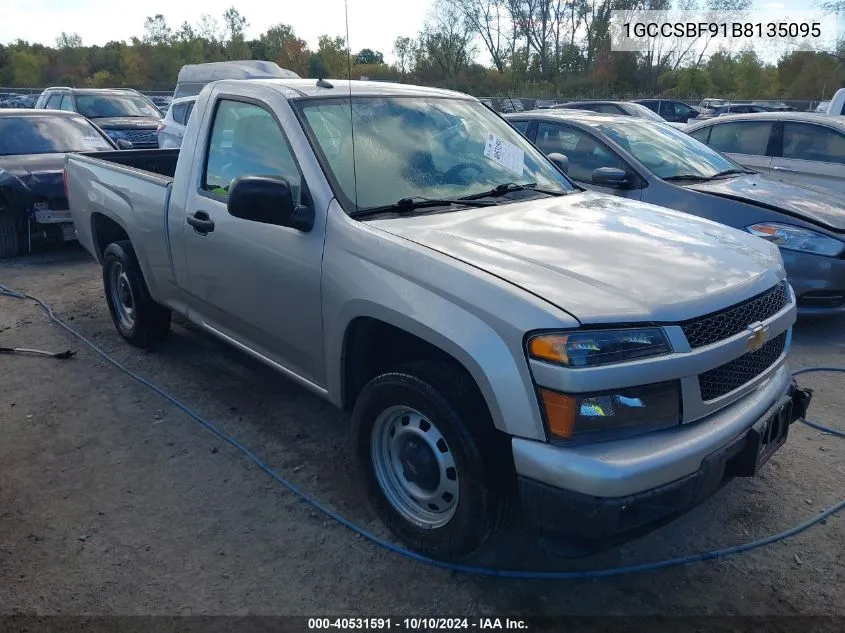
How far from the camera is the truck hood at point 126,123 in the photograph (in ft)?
48.5

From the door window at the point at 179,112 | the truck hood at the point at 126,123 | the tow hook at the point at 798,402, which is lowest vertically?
the tow hook at the point at 798,402

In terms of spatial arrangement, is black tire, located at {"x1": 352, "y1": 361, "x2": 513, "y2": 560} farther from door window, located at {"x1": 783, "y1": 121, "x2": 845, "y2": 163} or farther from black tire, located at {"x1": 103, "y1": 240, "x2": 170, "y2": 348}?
door window, located at {"x1": 783, "y1": 121, "x2": 845, "y2": 163}

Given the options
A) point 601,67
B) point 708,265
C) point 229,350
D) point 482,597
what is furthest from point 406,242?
point 601,67

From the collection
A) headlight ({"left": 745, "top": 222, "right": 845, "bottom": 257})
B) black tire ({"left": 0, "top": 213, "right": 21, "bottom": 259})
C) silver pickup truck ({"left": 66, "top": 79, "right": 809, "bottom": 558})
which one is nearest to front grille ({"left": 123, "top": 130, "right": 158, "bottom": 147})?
black tire ({"left": 0, "top": 213, "right": 21, "bottom": 259})

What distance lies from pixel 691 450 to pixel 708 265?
836 millimetres

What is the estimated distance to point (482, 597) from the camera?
270 cm

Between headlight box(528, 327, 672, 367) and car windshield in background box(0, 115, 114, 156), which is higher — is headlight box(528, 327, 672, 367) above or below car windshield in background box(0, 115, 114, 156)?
below

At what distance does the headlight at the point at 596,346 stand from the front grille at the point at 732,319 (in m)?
0.16

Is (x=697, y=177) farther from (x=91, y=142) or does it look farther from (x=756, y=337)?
(x=91, y=142)

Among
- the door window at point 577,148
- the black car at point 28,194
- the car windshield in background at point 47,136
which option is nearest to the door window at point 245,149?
the door window at point 577,148

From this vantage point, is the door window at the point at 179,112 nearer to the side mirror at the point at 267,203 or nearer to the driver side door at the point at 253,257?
the driver side door at the point at 253,257

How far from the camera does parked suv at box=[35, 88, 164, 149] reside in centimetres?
1477

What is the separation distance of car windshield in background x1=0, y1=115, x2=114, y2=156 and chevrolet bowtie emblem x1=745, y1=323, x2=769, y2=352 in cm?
858

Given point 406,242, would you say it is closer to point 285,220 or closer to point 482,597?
point 285,220
